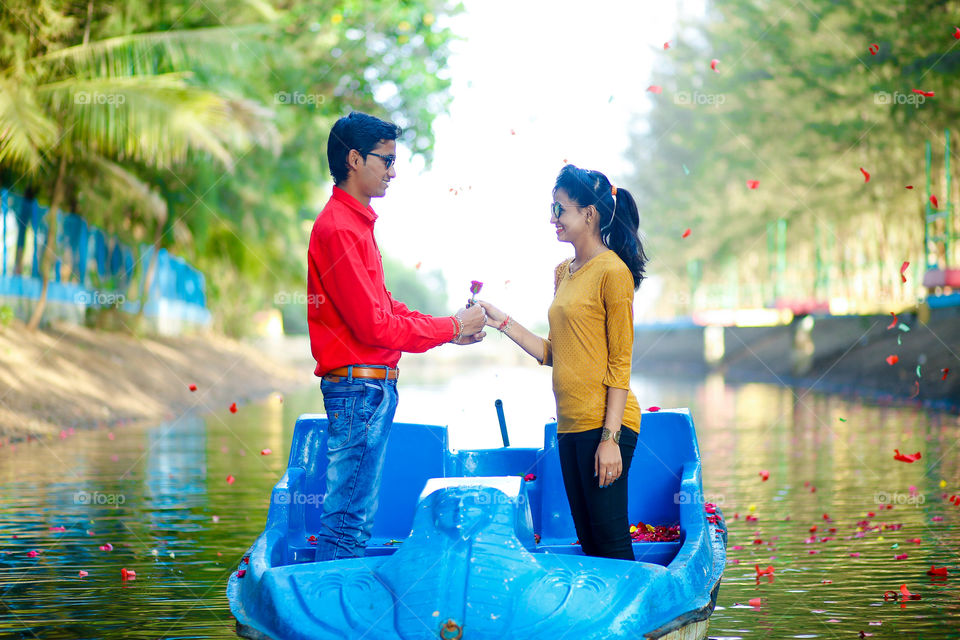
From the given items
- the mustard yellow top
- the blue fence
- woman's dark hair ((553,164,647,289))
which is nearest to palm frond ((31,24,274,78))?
the blue fence

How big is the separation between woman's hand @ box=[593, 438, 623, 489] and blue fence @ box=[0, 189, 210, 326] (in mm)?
17473

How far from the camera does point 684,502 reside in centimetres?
569

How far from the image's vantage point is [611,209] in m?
4.74

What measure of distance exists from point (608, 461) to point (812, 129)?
1076 inches

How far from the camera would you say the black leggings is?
4617 mm

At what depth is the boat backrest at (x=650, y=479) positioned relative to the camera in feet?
20.6

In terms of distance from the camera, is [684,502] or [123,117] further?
[123,117]

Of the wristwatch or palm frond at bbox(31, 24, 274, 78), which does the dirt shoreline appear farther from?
the wristwatch

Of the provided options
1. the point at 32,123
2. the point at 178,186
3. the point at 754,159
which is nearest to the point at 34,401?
the point at 32,123

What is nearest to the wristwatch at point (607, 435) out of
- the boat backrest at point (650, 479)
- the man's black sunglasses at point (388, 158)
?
the man's black sunglasses at point (388, 158)

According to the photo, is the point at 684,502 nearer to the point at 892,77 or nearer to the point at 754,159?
the point at 892,77

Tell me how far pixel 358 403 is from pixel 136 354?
20.3 meters

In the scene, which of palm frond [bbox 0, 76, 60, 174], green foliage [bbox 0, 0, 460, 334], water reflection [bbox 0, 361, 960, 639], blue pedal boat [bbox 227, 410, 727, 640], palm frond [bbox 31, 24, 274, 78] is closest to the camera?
blue pedal boat [bbox 227, 410, 727, 640]

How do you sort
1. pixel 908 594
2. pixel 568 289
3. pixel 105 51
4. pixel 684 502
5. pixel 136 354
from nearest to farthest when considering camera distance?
1. pixel 568 289
2. pixel 684 502
3. pixel 908 594
4. pixel 105 51
5. pixel 136 354
